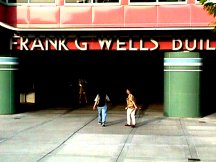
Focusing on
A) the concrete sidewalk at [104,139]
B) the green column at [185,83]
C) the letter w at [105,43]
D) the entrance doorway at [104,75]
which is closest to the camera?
the concrete sidewalk at [104,139]

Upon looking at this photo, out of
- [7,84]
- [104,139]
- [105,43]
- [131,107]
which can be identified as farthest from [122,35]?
[104,139]

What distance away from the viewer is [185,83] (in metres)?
19.8

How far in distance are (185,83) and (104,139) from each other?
787 cm

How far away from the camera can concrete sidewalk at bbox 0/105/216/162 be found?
10695mm

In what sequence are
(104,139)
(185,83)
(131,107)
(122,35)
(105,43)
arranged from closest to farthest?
(104,139) < (131,107) < (185,83) < (122,35) < (105,43)

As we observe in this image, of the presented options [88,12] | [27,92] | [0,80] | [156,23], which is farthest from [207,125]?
[27,92]

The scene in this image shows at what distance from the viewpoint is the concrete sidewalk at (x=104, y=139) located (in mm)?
10695

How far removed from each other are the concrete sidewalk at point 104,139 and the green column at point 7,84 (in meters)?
1.02

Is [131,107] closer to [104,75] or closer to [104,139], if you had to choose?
[104,139]

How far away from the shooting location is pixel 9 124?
17.1m

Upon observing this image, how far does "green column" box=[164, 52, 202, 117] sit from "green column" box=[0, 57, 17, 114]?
334 inches

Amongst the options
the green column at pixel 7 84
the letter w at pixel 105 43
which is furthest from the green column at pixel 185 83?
the green column at pixel 7 84

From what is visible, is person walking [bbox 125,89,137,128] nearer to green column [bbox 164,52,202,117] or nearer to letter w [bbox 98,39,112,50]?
green column [bbox 164,52,202,117]

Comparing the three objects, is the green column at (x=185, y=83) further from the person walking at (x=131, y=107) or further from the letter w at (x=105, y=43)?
the person walking at (x=131, y=107)
